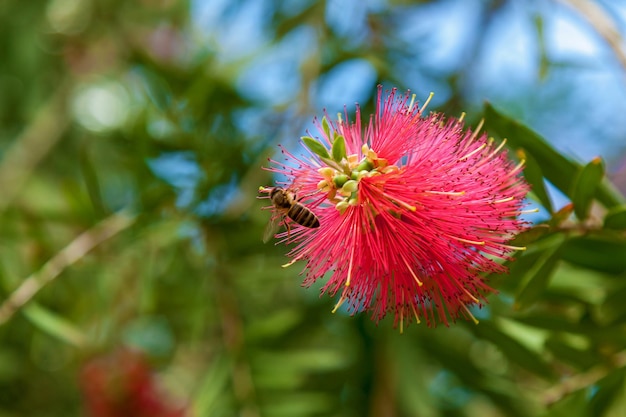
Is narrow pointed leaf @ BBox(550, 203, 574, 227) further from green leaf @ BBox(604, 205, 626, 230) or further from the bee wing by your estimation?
the bee wing

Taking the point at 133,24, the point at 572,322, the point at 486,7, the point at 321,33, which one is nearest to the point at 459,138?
the point at 572,322

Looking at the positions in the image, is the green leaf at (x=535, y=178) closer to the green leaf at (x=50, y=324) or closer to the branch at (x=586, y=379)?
the branch at (x=586, y=379)

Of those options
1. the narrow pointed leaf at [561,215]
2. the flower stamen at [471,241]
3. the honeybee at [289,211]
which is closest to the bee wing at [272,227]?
the honeybee at [289,211]

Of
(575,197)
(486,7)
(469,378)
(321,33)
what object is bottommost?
(469,378)

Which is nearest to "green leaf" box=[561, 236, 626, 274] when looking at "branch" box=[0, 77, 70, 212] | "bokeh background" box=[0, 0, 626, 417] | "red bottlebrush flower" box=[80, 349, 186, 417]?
"bokeh background" box=[0, 0, 626, 417]

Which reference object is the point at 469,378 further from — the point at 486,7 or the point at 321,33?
the point at 486,7
